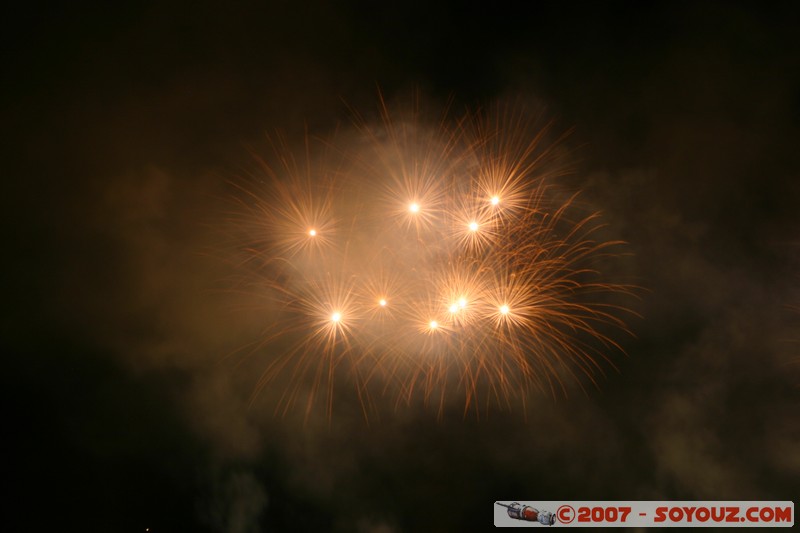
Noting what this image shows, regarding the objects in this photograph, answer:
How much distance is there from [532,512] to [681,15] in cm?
679

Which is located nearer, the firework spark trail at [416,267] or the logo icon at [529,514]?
the firework spark trail at [416,267]

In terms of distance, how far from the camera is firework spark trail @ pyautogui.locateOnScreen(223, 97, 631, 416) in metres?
4.56

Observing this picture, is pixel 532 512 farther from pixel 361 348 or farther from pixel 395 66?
pixel 395 66

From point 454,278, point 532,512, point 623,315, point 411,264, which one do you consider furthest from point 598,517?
point 411,264

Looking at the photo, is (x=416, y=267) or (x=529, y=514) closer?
(x=416, y=267)

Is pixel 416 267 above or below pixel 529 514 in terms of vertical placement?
above

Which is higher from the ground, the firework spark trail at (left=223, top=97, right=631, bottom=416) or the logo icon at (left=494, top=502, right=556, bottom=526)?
the firework spark trail at (left=223, top=97, right=631, bottom=416)

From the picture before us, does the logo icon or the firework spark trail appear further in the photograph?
the logo icon

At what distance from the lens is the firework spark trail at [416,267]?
4559mm

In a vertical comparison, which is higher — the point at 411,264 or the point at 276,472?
the point at 411,264

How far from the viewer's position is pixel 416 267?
452cm

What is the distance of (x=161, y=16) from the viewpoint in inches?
192

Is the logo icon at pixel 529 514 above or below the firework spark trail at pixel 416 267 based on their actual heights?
below

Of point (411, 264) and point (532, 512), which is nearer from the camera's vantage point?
point (411, 264)
